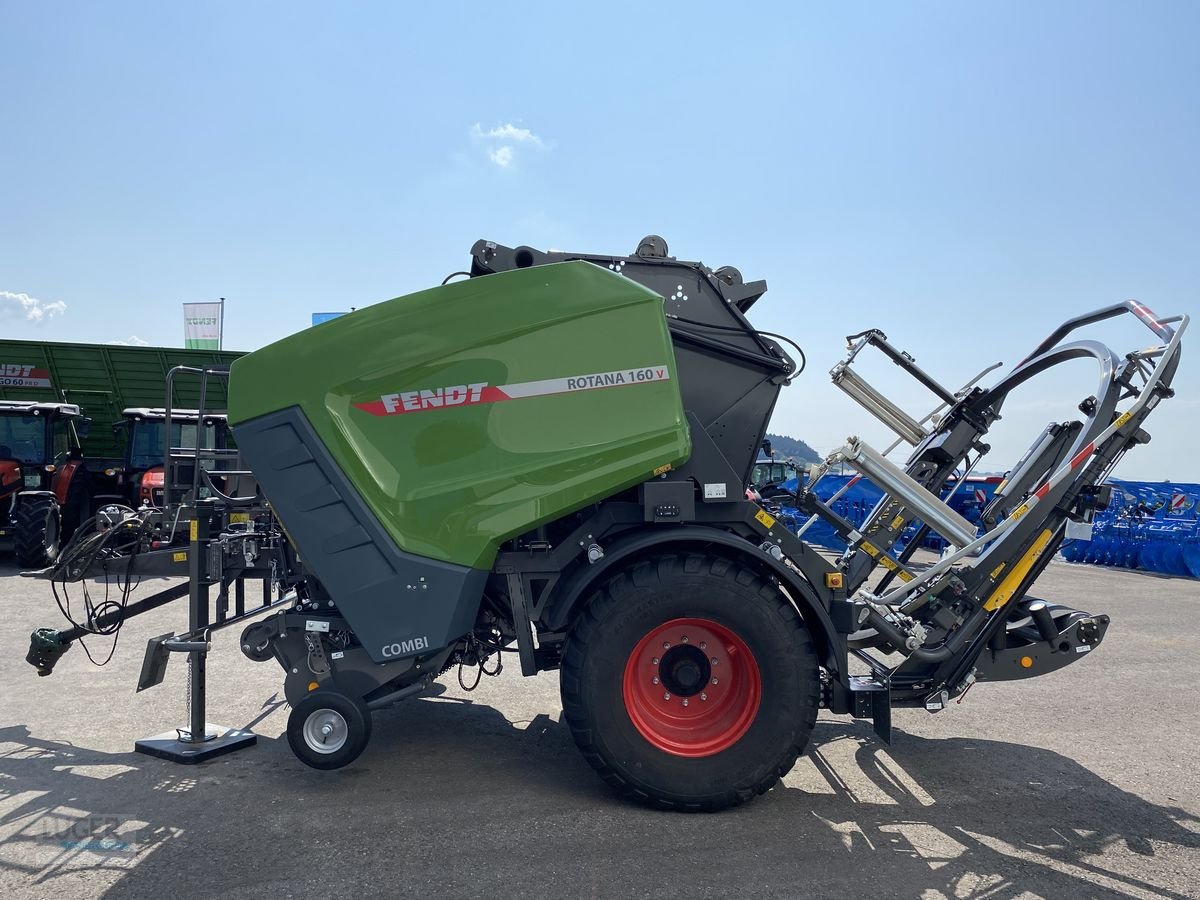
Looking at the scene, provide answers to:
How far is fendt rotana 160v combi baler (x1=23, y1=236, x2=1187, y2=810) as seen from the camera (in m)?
3.81

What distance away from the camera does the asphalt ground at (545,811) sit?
3156mm

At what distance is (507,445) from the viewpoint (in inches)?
150

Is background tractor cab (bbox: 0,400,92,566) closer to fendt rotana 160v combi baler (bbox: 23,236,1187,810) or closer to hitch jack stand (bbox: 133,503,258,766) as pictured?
hitch jack stand (bbox: 133,503,258,766)

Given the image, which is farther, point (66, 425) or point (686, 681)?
point (66, 425)

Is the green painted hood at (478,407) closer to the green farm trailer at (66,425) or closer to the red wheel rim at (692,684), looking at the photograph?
the red wheel rim at (692,684)

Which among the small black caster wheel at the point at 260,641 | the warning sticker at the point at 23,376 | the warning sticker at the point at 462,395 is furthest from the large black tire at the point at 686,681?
the warning sticker at the point at 23,376

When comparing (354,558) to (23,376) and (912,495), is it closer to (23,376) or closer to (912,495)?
(912,495)

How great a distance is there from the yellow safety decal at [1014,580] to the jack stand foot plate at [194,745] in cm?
410

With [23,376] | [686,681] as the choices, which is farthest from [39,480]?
[686,681]

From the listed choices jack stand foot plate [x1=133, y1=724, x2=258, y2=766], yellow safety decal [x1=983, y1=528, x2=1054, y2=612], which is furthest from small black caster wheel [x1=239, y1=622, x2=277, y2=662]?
yellow safety decal [x1=983, y1=528, x2=1054, y2=612]

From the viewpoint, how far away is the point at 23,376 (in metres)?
15.2

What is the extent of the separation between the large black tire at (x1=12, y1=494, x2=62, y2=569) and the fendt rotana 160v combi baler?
8.91 meters

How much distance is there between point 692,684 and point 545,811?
0.90 meters

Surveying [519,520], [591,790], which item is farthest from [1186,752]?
[519,520]
